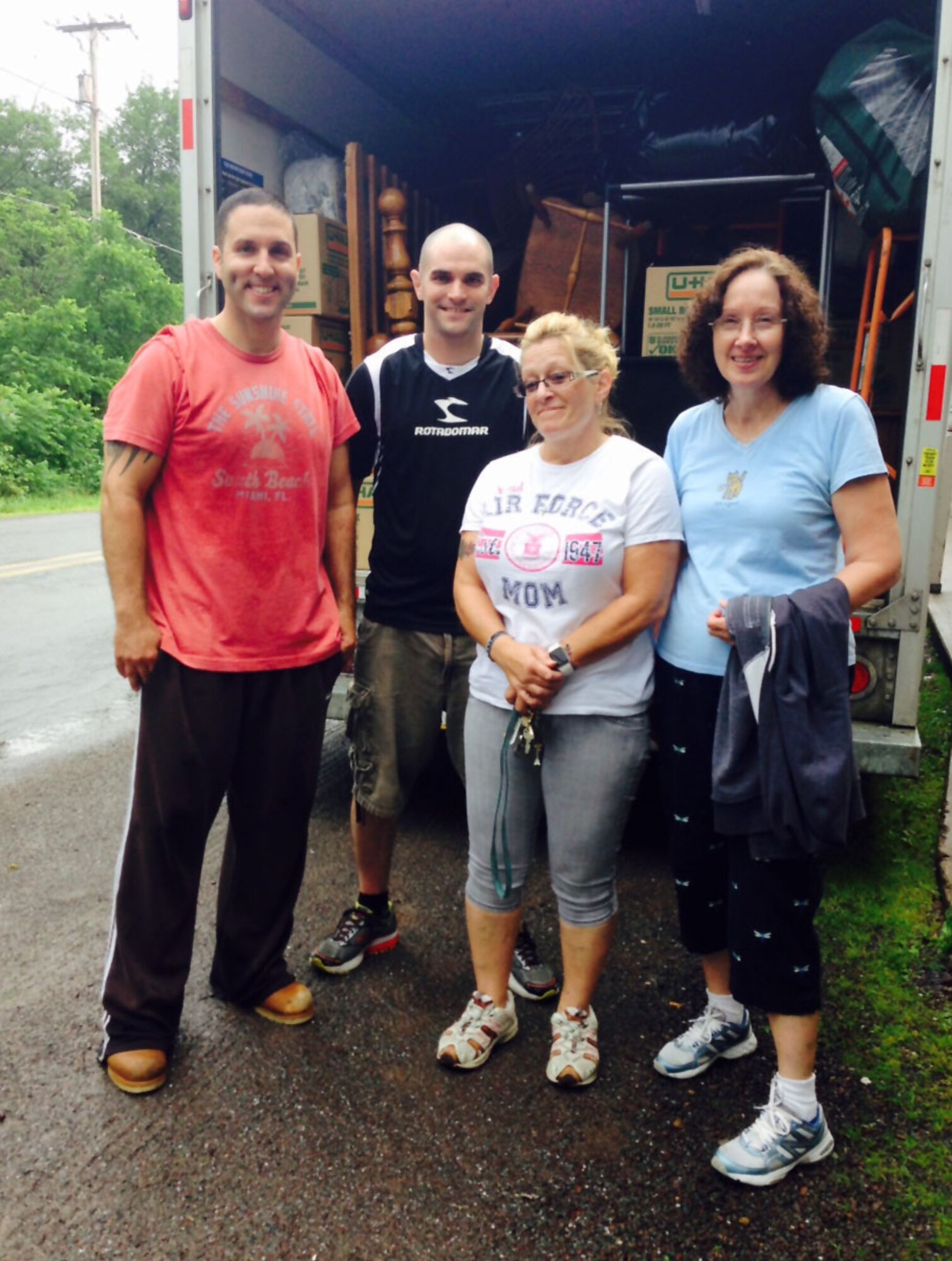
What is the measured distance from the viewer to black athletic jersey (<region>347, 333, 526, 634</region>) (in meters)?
2.85

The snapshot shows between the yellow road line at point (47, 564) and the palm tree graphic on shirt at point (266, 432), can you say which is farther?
the yellow road line at point (47, 564)

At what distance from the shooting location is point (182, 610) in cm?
254

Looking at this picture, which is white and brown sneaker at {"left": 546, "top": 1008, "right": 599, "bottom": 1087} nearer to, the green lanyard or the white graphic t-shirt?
the green lanyard

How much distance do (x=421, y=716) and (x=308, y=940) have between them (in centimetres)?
85

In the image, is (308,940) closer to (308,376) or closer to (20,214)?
(308,376)

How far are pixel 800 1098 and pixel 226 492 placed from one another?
1847 millimetres

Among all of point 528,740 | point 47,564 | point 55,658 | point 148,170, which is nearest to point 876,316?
point 528,740

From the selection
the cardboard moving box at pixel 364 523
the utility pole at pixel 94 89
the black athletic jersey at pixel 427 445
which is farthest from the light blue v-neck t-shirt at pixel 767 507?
the utility pole at pixel 94 89

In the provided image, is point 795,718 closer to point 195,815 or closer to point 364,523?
point 195,815

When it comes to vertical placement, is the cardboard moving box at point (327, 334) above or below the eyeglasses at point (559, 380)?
above

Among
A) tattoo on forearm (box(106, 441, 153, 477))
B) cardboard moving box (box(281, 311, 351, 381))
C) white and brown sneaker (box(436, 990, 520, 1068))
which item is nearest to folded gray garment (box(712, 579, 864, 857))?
white and brown sneaker (box(436, 990, 520, 1068))

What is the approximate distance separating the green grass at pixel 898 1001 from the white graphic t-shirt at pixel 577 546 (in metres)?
1.10

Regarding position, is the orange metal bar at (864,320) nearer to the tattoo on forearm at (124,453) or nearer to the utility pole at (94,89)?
the tattoo on forearm at (124,453)

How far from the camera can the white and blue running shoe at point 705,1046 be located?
103 inches
